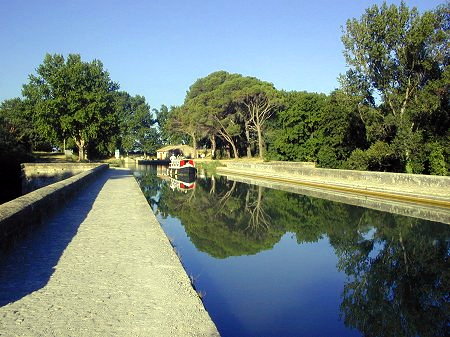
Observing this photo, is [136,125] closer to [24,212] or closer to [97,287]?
[24,212]

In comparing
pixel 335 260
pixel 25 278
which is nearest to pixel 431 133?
pixel 335 260

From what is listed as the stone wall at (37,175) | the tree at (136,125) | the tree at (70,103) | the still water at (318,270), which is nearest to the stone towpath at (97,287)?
the still water at (318,270)

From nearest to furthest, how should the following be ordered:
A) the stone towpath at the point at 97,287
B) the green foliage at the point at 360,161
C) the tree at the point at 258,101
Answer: the stone towpath at the point at 97,287
the green foliage at the point at 360,161
the tree at the point at 258,101

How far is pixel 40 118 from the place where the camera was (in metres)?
49.6

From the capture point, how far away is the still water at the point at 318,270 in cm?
702

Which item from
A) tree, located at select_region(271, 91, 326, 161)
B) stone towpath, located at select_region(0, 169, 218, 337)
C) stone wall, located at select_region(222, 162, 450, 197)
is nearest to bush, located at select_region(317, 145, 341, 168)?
tree, located at select_region(271, 91, 326, 161)

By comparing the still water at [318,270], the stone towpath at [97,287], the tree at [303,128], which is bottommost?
the still water at [318,270]

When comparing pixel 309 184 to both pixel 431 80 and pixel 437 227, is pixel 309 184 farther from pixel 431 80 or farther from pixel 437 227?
pixel 437 227

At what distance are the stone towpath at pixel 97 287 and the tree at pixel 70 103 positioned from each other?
42080 millimetres

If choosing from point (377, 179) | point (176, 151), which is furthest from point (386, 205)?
point (176, 151)

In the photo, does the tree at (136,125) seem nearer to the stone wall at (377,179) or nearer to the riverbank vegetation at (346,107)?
the riverbank vegetation at (346,107)

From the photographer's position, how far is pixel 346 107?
33906mm

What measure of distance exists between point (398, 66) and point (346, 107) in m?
4.84

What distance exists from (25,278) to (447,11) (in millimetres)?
30383
